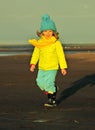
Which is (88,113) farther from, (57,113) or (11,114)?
(11,114)

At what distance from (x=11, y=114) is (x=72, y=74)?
29.6 feet

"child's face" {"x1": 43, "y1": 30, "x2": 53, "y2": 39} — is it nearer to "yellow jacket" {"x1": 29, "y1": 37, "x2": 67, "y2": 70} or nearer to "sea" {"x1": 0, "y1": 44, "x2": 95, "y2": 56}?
"yellow jacket" {"x1": 29, "y1": 37, "x2": 67, "y2": 70}

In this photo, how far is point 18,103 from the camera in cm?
1468

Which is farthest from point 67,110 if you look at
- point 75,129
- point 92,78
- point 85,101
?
point 92,78

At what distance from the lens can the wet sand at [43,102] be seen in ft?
38.3

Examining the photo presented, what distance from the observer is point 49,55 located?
47.2ft

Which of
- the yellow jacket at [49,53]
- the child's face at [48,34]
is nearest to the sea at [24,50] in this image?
the yellow jacket at [49,53]

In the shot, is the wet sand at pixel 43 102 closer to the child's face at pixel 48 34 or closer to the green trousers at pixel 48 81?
the green trousers at pixel 48 81

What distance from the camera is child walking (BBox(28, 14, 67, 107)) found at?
562 inches

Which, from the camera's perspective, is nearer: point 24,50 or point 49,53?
point 49,53

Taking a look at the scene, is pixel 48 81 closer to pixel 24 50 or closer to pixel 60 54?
pixel 60 54

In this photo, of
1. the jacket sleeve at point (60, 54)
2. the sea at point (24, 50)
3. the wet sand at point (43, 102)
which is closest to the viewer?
the wet sand at point (43, 102)

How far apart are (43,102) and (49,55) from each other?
3.53ft

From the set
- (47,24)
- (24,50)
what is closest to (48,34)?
(47,24)
